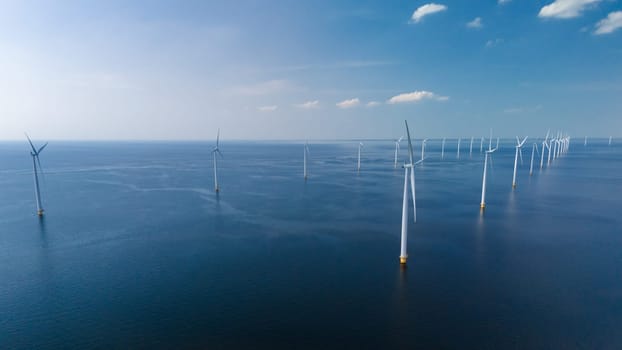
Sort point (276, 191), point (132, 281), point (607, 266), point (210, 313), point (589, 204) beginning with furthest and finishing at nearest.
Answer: point (276, 191) < point (589, 204) < point (607, 266) < point (132, 281) < point (210, 313)

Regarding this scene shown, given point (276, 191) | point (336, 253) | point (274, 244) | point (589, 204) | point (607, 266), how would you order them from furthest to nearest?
point (276, 191)
point (589, 204)
point (274, 244)
point (336, 253)
point (607, 266)

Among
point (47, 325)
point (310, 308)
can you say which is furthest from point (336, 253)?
point (47, 325)

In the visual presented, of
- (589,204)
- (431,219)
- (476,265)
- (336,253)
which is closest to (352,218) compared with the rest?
(431,219)

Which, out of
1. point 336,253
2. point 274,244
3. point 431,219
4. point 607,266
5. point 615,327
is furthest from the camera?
point 431,219

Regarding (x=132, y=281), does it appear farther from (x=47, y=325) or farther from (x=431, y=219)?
(x=431, y=219)

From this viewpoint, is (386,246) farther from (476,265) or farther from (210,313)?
(210,313)

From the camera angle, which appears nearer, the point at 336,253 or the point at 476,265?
the point at 476,265
